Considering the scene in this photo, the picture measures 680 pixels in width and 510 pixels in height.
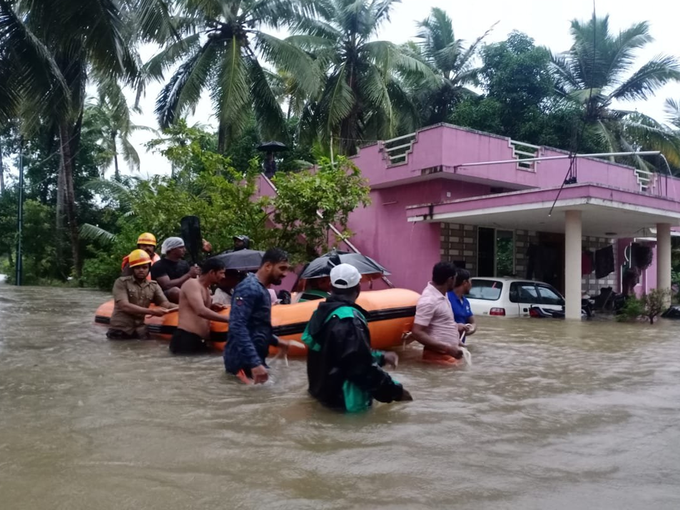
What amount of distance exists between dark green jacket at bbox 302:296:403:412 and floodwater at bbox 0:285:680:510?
18cm

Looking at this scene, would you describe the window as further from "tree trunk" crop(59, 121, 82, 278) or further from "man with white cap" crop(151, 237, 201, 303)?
"tree trunk" crop(59, 121, 82, 278)

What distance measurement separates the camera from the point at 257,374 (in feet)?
16.5

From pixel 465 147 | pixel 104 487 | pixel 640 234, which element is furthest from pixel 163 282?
pixel 640 234

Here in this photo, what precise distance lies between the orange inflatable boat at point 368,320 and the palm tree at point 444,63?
19.7m

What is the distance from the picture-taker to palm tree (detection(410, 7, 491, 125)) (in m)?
26.5

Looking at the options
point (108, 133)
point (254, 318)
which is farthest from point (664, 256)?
point (108, 133)

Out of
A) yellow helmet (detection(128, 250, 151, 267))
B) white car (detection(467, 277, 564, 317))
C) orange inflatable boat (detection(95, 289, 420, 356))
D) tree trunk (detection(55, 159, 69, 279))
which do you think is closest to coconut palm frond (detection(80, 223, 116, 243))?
tree trunk (detection(55, 159, 69, 279))

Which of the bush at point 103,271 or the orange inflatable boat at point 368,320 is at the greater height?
the bush at point 103,271

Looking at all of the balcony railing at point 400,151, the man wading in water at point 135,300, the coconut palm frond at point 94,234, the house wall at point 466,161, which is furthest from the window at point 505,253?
the coconut palm frond at point 94,234

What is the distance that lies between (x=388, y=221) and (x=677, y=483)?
14750mm

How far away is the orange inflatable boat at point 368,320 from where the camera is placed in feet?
24.1

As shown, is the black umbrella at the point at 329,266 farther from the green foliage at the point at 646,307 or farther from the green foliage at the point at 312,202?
the green foliage at the point at 646,307

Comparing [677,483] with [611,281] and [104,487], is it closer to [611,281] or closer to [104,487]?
[104,487]

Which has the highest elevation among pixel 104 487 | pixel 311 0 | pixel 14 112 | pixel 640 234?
pixel 311 0
